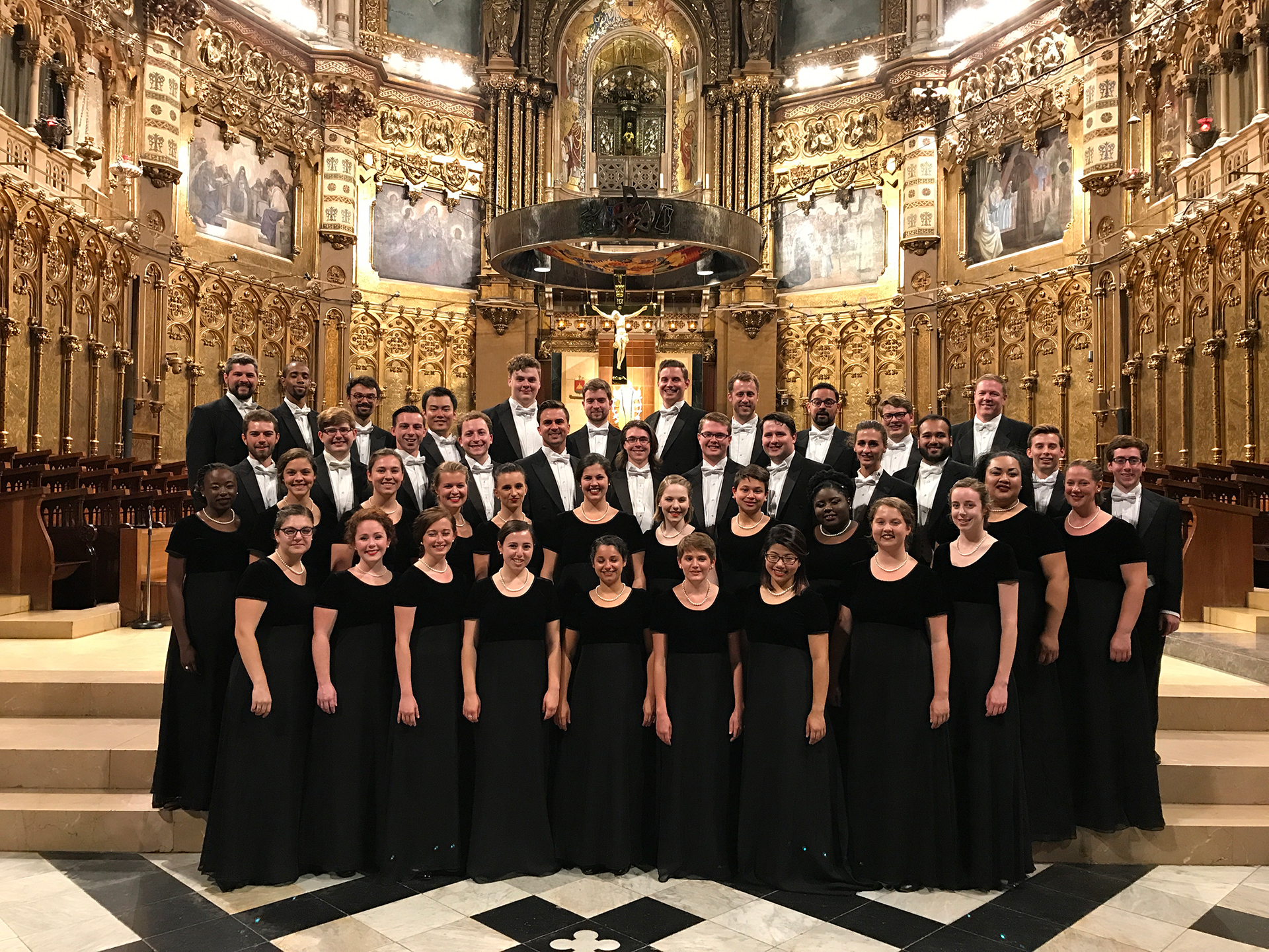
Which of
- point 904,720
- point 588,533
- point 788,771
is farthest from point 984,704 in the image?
point 588,533

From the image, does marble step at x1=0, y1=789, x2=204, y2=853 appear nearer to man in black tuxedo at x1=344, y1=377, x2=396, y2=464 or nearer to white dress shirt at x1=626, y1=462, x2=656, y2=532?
man in black tuxedo at x1=344, y1=377, x2=396, y2=464

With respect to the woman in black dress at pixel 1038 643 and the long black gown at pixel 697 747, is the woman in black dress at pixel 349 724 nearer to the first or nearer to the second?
the long black gown at pixel 697 747

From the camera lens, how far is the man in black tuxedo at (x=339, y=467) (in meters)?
4.61

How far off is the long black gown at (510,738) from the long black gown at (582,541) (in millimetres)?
357

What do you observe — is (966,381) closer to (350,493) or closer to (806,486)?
(806,486)

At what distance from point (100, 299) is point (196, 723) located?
8989mm

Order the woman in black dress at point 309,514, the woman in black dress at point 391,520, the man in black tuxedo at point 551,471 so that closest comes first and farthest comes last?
the woman in black dress at point 309,514
the woman in black dress at point 391,520
the man in black tuxedo at point 551,471

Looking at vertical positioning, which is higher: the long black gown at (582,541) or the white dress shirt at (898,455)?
the white dress shirt at (898,455)

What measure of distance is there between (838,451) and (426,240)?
12216 mm

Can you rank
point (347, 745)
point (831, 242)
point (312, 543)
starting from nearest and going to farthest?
point (347, 745) → point (312, 543) → point (831, 242)

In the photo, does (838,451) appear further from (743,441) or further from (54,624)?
(54,624)

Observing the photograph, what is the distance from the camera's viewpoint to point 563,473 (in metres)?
5.06

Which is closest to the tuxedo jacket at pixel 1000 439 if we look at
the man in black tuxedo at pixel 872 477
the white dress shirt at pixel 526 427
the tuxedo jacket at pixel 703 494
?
the man in black tuxedo at pixel 872 477

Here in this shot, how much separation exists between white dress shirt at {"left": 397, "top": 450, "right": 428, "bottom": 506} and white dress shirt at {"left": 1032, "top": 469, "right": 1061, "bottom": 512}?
2.94 meters
